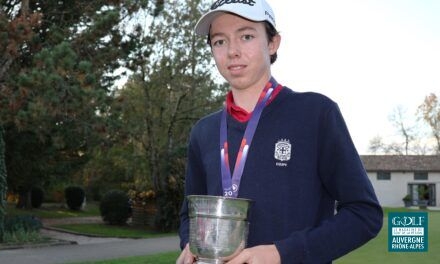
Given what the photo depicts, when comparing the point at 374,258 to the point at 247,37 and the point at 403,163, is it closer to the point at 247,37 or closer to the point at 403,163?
the point at 247,37

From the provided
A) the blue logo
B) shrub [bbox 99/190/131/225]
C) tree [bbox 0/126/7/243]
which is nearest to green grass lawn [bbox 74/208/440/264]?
the blue logo

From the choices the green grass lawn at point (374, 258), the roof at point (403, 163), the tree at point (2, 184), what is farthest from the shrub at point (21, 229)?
the roof at point (403, 163)

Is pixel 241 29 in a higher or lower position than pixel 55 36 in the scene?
lower

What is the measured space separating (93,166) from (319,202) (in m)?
41.4

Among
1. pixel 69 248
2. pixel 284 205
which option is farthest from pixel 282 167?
pixel 69 248

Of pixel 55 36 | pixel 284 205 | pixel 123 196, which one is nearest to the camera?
pixel 284 205

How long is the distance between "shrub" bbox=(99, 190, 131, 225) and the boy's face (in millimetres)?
26617

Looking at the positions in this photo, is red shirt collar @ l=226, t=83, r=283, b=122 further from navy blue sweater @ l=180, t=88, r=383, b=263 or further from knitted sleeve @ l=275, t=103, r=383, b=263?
knitted sleeve @ l=275, t=103, r=383, b=263

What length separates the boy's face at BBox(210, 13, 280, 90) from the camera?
86.7 inches

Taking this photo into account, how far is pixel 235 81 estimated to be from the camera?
2.24 meters

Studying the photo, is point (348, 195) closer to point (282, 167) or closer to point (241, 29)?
point (282, 167)

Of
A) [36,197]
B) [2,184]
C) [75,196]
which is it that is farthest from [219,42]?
[36,197]

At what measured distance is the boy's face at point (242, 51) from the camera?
220 centimetres

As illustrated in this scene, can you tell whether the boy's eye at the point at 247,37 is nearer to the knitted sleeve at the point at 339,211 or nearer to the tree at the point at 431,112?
the knitted sleeve at the point at 339,211
